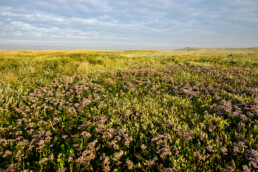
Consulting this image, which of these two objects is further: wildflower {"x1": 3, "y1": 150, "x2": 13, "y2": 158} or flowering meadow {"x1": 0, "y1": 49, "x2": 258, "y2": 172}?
wildflower {"x1": 3, "y1": 150, "x2": 13, "y2": 158}

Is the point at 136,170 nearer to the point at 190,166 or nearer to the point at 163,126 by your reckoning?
the point at 190,166

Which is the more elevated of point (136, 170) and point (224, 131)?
point (224, 131)

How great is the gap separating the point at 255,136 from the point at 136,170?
112 inches

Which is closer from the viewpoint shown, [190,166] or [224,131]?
[190,166]

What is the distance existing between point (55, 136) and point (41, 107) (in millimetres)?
1957

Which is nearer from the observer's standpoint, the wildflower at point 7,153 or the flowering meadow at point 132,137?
the flowering meadow at point 132,137

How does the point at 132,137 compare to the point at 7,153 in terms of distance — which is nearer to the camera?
the point at 7,153

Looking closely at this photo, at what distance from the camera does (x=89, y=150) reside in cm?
277

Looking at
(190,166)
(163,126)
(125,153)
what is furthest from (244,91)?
(125,153)

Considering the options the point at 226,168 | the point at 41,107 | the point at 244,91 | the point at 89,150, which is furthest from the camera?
the point at 244,91

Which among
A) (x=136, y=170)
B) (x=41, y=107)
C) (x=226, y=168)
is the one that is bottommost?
(x=136, y=170)

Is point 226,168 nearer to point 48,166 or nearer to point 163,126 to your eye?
point 163,126

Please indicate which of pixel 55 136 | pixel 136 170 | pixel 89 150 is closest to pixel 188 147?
pixel 136 170

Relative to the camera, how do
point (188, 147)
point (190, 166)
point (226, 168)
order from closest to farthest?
1. point (226, 168)
2. point (190, 166)
3. point (188, 147)
